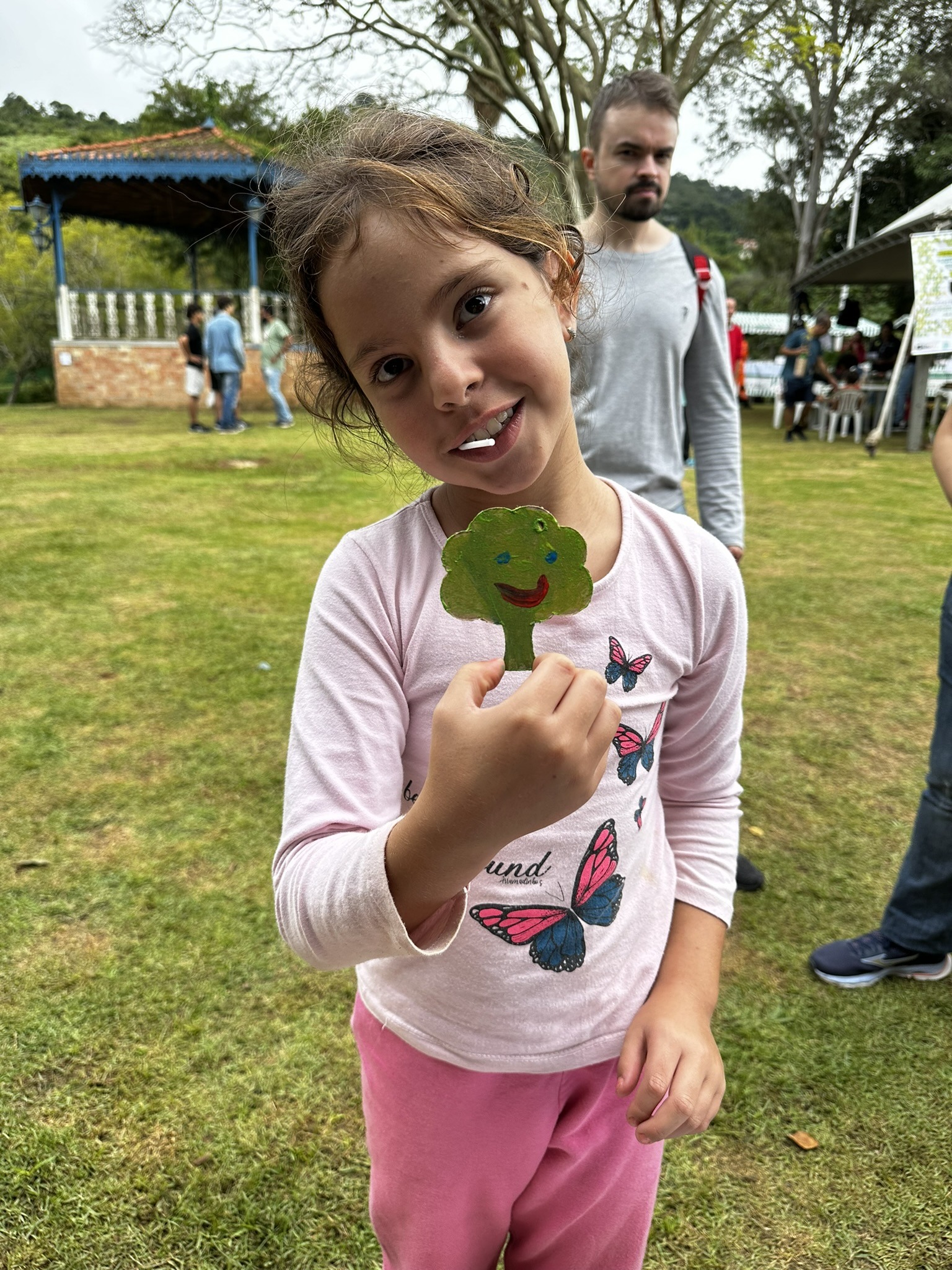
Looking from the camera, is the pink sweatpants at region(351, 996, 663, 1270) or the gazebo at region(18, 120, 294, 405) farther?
the gazebo at region(18, 120, 294, 405)

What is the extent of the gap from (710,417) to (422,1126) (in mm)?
1854

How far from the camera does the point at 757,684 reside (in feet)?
12.3

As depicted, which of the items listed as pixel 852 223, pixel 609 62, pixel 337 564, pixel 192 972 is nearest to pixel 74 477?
pixel 609 62

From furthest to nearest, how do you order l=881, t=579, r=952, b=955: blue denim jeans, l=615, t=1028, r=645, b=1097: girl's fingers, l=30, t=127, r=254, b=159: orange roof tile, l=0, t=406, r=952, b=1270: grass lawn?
l=30, t=127, r=254, b=159: orange roof tile → l=881, t=579, r=952, b=955: blue denim jeans → l=0, t=406, r=952, b=1270: grass lawn → l=615, t=1028, r=645, b=1097: girl's fingers

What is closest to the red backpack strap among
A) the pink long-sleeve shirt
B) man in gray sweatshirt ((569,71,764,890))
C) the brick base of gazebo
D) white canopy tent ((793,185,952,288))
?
man in gray sweatshirt ((569,71,764,890))

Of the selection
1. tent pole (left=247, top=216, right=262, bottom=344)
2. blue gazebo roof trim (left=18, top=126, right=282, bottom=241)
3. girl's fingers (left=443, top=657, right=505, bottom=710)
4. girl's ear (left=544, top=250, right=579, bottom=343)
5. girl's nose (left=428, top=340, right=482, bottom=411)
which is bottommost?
girl's fingers (left=443, top=657, right=505, bottom=710)

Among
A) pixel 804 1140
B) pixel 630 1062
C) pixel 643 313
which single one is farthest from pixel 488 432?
pixel 804 1140

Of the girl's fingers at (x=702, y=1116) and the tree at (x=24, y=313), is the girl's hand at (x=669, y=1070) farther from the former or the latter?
the tree at (x=24, y=313)

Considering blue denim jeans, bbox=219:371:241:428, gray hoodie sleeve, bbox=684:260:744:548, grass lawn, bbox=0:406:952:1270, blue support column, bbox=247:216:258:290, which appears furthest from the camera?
blue support column, bbox=247:216:258:290

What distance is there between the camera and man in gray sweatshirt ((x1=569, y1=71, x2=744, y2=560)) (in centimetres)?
205

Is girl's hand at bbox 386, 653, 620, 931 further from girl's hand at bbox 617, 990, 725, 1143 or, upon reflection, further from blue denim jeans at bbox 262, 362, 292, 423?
blue denim jeans at bbox 262, 362, 292, 423

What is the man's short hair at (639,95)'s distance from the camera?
6.86 ft

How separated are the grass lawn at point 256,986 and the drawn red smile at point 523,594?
1.00m

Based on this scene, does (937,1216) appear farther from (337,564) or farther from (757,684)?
(757,684)
